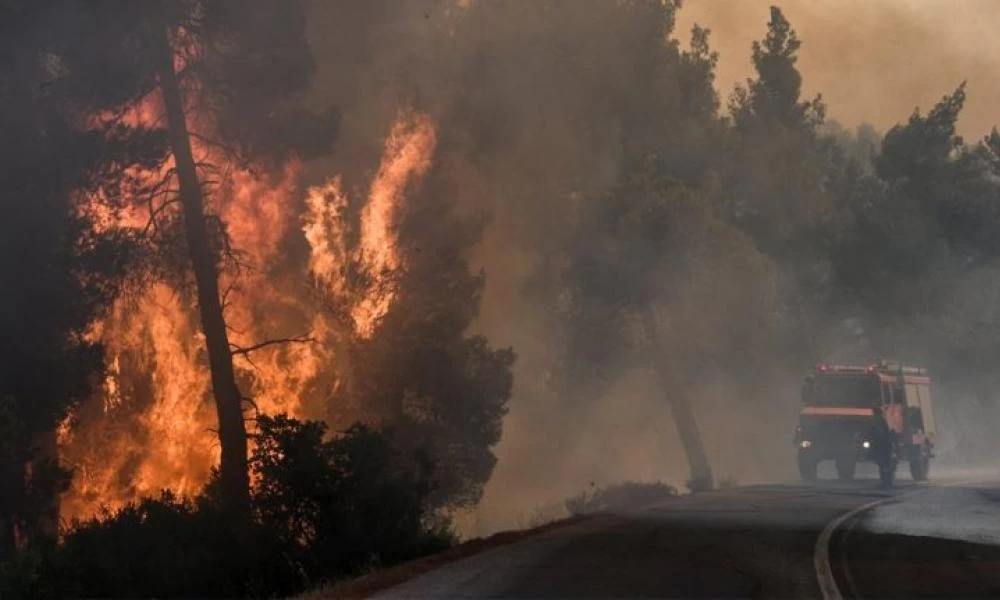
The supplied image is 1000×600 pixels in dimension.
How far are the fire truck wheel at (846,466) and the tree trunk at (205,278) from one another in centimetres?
2090

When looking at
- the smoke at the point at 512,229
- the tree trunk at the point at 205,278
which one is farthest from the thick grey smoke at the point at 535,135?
the tree trunk at the point at 205,278

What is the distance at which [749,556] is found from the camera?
19547mm

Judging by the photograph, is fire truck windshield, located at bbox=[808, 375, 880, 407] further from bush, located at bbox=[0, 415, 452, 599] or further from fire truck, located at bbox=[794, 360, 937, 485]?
bush, located at bbox=[0, 415, 452, 599]

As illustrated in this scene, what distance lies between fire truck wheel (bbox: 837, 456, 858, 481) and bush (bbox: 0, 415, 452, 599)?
63.6 ft

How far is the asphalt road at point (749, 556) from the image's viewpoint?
1619cm

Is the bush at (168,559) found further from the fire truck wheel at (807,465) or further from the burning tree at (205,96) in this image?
the fire truck wheel at (807,465)

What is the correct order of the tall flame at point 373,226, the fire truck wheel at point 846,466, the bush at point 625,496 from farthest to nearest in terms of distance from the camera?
the fire truck wheel at point 846,466 → the tall flame at point 373,226 → the bush at point 625,496

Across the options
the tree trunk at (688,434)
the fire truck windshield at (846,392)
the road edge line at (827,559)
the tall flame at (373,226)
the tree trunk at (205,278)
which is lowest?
the road edge line at (827,559)

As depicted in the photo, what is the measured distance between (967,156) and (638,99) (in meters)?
26.8

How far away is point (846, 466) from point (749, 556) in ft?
79.9

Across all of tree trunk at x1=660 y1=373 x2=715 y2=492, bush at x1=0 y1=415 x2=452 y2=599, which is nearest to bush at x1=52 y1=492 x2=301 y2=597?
bush at x1=0 y1=415 x2=452 y2=599

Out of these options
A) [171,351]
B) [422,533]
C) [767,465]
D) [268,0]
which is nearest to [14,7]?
[268,0]

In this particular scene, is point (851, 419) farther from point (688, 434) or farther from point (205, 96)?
point (205, 96)

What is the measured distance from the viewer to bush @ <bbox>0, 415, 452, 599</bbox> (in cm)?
1958
